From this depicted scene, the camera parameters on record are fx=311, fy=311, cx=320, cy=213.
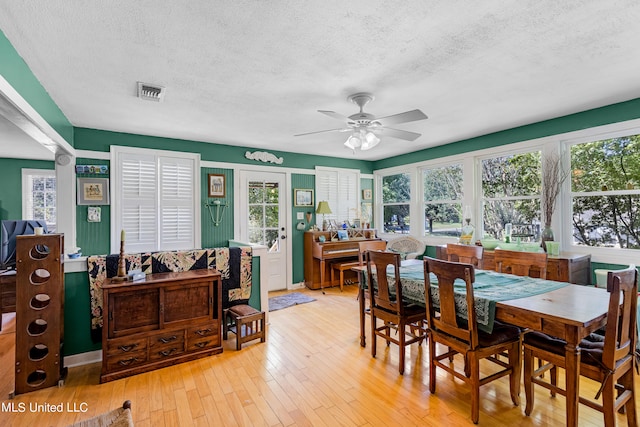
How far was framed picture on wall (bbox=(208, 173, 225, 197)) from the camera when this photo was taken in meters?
A: 5.02

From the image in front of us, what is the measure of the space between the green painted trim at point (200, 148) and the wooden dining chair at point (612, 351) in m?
4.64

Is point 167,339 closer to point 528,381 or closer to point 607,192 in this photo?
point 528,381

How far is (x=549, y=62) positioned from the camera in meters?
2.46

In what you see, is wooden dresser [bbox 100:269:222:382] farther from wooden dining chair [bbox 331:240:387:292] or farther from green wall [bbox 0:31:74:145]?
wooden dining chair [bbox 331:240:387:292]

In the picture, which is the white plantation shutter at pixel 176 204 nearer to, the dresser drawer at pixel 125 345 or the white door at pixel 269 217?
the white door at pixel 269 217

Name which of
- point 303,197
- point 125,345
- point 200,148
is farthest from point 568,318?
point 200,148

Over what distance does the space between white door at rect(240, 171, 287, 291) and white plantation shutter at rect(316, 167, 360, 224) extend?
2.71 ft

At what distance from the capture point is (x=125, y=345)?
2.62m

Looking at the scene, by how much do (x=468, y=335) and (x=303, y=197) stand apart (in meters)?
4.25

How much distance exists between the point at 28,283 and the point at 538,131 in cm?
559

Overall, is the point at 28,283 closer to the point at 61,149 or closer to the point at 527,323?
the point at 61,149

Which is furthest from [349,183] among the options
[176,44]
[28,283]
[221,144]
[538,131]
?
[28,283]

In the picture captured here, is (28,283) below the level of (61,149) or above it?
below

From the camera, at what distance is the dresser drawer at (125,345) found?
8.43 feet
